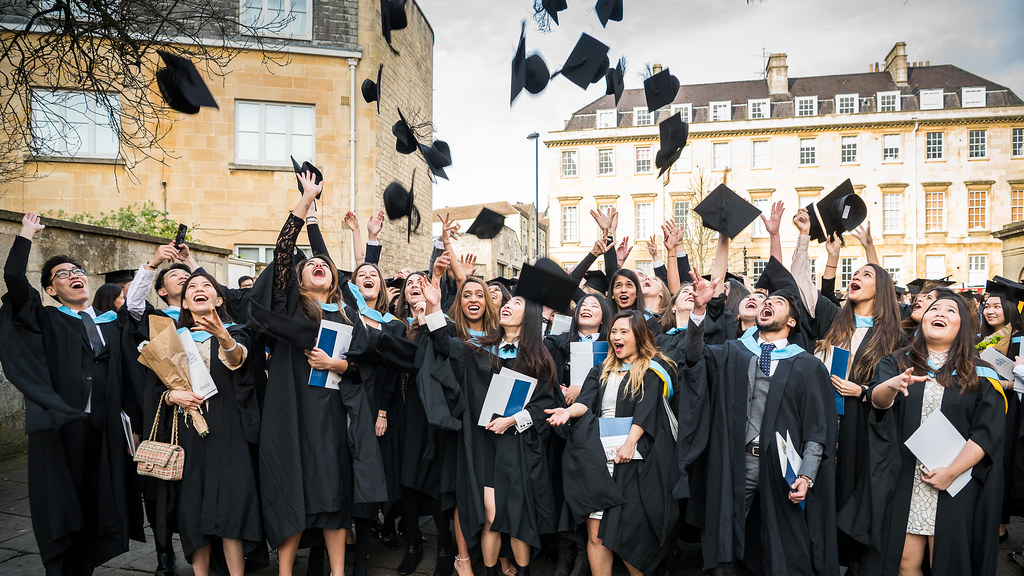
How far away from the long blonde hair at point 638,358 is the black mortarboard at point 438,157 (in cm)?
348

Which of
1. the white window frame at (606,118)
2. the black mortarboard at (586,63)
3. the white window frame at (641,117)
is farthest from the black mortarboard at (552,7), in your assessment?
the white window frame at (641,117)

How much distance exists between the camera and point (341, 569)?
4.30 metres

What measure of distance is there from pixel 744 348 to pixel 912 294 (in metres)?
6.65

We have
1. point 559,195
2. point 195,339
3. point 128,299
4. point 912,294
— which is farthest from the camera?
point 559,195

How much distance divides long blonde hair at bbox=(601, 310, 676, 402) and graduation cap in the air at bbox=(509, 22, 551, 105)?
276 centimetres

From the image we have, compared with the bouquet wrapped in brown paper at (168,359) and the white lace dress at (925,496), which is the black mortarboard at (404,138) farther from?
the white lace dress at (925,496)

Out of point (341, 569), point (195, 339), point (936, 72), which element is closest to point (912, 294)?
point (341, 569)

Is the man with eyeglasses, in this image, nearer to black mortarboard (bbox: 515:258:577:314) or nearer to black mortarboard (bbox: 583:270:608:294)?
black mortarboard (bbox: 515:258:577:314)

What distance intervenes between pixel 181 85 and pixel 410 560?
14.2 feet

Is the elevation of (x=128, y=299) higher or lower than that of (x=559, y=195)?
lower

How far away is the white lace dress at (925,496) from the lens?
3.75 metres

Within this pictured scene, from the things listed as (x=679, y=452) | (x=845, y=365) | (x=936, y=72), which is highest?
(x=936, y=72)

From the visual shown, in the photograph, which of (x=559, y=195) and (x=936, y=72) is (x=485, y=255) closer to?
(x=559, y=195)

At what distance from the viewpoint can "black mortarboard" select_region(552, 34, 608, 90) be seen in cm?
636
